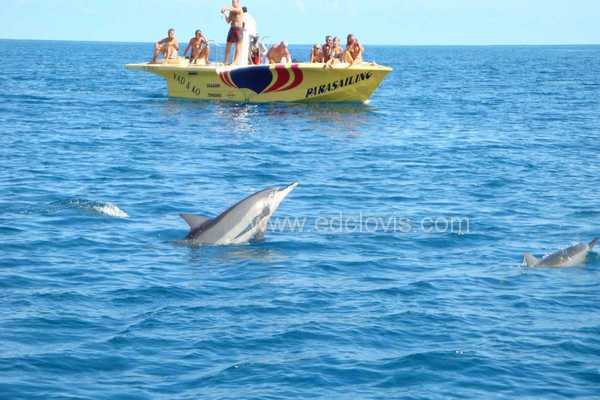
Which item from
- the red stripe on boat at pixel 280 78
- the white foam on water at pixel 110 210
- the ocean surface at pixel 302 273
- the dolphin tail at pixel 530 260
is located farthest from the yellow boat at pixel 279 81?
the dolphin tail at pixel 530 260

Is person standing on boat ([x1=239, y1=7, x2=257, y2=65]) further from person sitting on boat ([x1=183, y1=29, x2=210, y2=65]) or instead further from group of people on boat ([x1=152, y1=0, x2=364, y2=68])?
person sitting on boat ([x1=183, y1=29, x2=210, y2=65])

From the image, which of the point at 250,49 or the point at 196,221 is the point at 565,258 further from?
the point at 250,49

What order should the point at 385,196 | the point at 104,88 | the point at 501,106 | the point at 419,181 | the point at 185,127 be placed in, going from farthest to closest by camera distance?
1. the point at 104,88
2. the point at 501,106
3. the point at 185,127
4. the point at 419,181
5. the point at 385,196

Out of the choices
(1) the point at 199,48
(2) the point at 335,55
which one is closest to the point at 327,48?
(2) the point at 335,55

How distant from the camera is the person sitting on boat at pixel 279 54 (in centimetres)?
3384

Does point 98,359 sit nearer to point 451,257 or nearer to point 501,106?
point 451,257

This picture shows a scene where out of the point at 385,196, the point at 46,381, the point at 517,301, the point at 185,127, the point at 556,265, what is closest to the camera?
the point at 46,381

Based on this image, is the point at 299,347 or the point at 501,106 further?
the point at 501,106

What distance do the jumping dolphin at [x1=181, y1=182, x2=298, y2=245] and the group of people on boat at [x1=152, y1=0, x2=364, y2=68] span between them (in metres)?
19.0

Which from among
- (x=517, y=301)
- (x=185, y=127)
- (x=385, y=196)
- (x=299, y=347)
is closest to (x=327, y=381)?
(x=299, y=347)

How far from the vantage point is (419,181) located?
1952cm

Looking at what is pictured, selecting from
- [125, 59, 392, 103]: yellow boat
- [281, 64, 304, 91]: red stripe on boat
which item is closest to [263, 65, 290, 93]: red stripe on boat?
[125, 59, 392, 103]: yellow boat

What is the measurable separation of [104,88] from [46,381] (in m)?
38.6

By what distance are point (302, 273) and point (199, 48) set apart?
79.4ft
